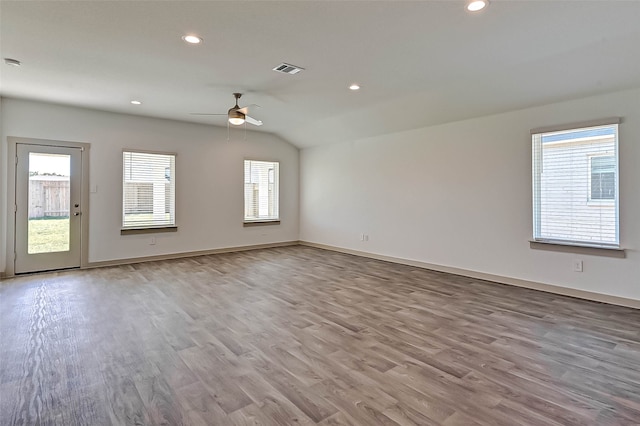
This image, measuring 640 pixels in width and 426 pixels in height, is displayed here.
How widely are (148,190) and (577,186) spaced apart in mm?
6891

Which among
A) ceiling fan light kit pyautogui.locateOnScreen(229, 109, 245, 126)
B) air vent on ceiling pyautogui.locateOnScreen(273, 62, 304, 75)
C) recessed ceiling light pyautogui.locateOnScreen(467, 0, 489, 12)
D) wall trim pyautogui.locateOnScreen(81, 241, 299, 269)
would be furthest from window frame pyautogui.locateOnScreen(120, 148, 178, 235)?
recessed ceiling light pyautogui.locateOnScreen(467, 0, 489, 12)

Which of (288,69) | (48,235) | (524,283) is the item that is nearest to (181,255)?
(48,235)

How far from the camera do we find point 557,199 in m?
4.45

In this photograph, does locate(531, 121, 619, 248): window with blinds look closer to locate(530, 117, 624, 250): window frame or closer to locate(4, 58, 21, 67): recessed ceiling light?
locate(530, 117, 624, 250): window frame

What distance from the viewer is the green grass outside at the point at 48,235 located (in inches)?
211

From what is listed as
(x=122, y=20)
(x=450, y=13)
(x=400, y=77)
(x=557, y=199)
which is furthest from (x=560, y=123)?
(x=122, y=20)

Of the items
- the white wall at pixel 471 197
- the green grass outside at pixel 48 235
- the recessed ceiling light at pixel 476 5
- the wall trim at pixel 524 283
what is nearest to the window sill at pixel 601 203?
the white wall at pixel 471 197

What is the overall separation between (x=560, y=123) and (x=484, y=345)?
10.7 feet

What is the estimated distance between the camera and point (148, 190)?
6434 mm

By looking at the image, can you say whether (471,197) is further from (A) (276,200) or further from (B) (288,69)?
(A) (276,200)

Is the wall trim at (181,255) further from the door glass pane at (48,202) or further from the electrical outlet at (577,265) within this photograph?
the electrical outlet at (577,265)

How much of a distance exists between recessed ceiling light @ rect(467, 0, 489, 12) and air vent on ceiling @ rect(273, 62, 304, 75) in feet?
6.23

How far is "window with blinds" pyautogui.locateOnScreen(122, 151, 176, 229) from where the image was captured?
20.4 feet

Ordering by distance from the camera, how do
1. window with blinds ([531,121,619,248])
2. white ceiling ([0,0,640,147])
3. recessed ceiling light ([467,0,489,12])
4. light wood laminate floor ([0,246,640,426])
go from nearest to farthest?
light wood laminate floor ([0,246,640,426]) < recessed ceiling light ([467,0,489,12]) < white ceiling ([0,0,640,147]) < window with blinds ([531,121,619,248])
